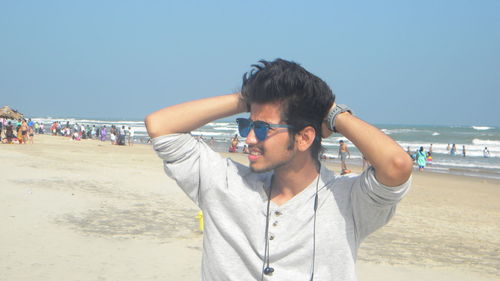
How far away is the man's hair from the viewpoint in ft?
6.26

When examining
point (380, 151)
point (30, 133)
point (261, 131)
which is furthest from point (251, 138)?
point (30, 133)

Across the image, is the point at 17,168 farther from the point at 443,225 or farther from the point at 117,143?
the point at 117,143

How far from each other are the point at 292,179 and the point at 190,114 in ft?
1.63

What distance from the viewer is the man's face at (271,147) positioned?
77.6 inches

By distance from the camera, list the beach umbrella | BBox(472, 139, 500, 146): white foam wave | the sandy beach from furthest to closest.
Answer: BBox(472, 139, 500, 146): white foam wave
the beach umbrella
the sandy beach

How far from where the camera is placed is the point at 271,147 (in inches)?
77.7

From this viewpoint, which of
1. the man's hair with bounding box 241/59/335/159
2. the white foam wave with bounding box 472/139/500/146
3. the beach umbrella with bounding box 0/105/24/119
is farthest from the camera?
the white foam wave with bounding box 472/139/500/146

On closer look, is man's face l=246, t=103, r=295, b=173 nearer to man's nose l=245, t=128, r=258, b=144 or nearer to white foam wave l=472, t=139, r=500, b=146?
man's nose l=245, t=128, r=258, b=144

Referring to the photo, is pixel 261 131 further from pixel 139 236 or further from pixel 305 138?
pixel 139 236

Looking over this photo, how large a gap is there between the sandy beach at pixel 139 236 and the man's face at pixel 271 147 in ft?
12.8

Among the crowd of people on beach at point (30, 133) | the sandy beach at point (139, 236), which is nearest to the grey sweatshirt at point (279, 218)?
the sandy beach at point (139, 236)

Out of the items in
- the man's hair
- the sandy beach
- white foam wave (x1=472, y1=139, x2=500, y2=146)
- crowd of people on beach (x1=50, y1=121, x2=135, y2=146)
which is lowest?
white foam wave (x1=472, y1=139, x2=500, y2=146)

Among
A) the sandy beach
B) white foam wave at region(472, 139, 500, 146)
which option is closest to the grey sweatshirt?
the sandy beach

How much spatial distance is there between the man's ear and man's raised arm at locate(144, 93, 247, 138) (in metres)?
0.28
